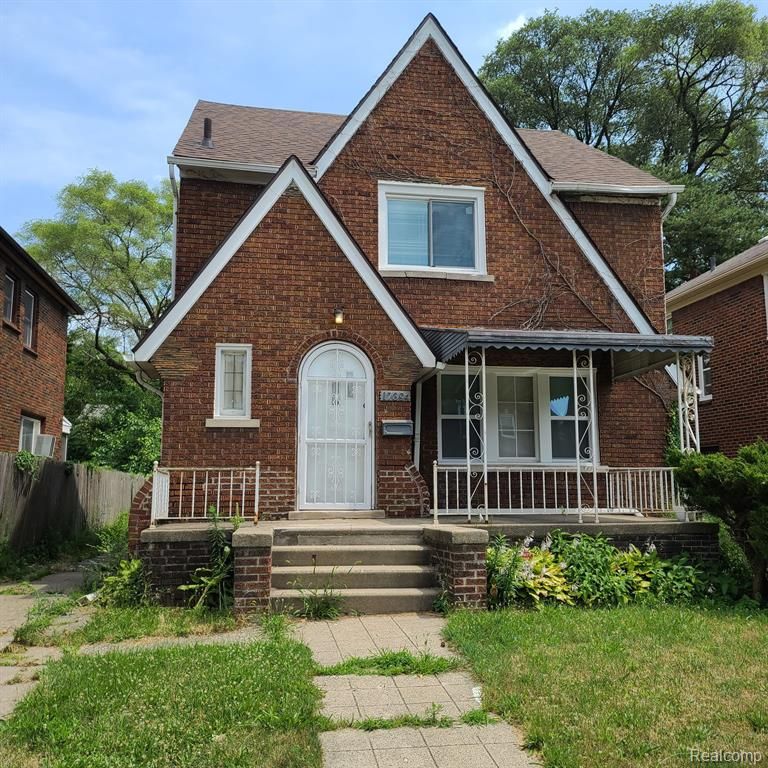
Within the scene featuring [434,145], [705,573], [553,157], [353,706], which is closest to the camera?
[353,706]

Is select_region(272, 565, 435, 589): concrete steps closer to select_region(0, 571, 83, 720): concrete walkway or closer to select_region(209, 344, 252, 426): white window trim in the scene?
select_region(0, 571, 83, 720): concrete walkway

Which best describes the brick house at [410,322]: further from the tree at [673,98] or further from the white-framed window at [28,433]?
the tree at [673,98]

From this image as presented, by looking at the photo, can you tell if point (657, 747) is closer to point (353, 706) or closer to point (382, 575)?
point (353, 706)

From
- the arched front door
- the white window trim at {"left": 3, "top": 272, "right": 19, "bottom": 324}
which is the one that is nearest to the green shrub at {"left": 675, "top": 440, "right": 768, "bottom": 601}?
the arched front door

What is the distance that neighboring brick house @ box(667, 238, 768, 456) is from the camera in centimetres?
1783

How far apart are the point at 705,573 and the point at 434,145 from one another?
8.02 m

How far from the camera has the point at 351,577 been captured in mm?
7961

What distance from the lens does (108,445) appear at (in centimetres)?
3080

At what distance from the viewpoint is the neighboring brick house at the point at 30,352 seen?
53.2 ft

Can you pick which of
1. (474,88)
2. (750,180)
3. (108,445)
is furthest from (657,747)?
(750,180)

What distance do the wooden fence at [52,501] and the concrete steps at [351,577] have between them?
22.1ft

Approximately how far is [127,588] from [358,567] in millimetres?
2565

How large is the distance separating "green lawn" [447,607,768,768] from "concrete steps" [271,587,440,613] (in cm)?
61

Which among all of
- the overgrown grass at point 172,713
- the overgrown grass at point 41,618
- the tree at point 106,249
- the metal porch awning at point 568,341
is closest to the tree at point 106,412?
the tree at point 106,249
